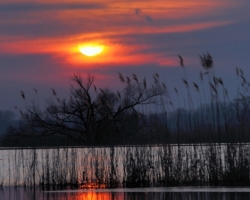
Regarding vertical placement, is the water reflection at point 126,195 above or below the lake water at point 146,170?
below

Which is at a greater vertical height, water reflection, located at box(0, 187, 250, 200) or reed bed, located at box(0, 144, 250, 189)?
reed bed, located at box(0, 144, 250, 189)

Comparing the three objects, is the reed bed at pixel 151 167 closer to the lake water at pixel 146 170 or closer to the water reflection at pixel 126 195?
the lake water at pixel 146 170

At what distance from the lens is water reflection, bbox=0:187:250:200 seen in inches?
517

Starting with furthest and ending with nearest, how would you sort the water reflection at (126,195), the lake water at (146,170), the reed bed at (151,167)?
the reed bed at (151,167) → the lake water at (146,170) → the water reflection at (126,195)

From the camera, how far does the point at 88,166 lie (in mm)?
17016

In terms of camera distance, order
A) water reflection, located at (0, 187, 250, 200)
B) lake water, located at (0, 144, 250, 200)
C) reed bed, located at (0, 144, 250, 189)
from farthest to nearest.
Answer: reed bed, located at (0, 144, 250, 189) < lake water, located at (0, 144, 250, 200) < water reflection, located at (0, 187, 250, 200)

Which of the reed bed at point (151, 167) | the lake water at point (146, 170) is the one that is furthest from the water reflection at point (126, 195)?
the reed bed at point (151, 167)

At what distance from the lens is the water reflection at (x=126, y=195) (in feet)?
43.1

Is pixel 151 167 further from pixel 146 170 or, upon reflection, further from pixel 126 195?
pixel 126 195

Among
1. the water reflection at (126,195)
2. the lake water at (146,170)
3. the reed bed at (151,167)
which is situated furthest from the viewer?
the reed bed at (151,167)

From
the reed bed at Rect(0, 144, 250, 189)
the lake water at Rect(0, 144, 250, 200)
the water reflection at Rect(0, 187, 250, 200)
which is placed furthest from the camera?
the reed bed at Rect(0, 144, 250, 189)

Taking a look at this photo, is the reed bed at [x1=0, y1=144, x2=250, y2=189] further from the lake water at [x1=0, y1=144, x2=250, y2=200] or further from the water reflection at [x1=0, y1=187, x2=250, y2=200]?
the water reflection at [x1=0, y1=187, x2=250, y2=200]

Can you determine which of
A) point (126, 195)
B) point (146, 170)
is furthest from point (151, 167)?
point (126, 195)

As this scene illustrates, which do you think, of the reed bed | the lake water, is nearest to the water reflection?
the lake water
